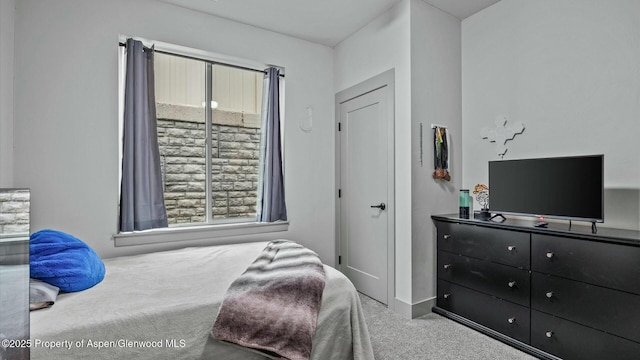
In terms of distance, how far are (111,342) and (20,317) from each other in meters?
1.13

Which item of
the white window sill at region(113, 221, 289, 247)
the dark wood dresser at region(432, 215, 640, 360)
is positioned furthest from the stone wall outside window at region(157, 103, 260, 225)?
the dark wood dresser at region(432, 215, 640, 360)

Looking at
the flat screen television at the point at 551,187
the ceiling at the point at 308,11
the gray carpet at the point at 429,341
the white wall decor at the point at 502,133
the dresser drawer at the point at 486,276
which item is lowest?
the gray carpet at the point at 429,341

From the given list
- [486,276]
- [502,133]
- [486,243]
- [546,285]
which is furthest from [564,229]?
[502,133]

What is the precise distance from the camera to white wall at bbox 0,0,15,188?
2043 millimetres

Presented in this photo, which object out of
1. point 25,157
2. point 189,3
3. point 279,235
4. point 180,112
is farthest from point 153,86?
point 279,235

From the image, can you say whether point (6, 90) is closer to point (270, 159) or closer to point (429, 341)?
point (270, 159)

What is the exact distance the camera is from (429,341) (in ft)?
7.58

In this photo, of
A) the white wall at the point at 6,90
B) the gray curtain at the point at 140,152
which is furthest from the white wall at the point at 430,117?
the white wall at the point at 6,90

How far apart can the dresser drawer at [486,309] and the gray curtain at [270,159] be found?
5.74ft

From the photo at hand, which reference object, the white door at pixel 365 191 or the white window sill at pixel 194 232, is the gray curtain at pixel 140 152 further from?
the white door at pixel 365 191

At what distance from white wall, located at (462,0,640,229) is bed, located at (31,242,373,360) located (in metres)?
2.00

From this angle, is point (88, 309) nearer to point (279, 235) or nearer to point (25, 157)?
point (25, 157)

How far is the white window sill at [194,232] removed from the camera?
8.57ft

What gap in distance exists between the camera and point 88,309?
4.73ft
